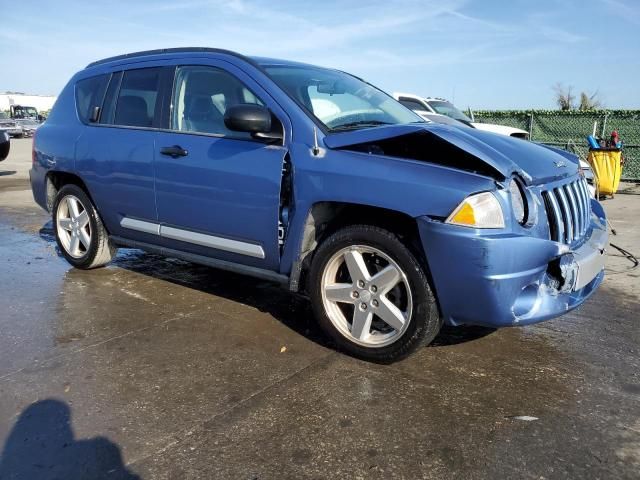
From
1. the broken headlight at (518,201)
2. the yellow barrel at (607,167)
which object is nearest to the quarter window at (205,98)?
the broken headlight at (518,201)

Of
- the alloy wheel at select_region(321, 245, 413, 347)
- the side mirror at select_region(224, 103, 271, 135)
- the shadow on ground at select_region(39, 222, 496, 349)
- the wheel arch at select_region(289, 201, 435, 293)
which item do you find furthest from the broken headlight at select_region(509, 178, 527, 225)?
the side mirror at select_region(224, 103, 271, 135)

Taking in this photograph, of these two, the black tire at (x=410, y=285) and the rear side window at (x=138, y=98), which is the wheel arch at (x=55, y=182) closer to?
the rear side window at (x=138, y=98)

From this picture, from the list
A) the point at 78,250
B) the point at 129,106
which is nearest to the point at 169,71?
the point at 129,106

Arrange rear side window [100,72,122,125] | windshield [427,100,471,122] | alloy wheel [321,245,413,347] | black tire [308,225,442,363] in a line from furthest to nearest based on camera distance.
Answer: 1. windshield [427,100,471,122]
2. rear side window [100,72,122,125]
3. alloy wheel [321,245,413,347]
4. black tire [308,225,442,363]

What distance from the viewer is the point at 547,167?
3.31 metres

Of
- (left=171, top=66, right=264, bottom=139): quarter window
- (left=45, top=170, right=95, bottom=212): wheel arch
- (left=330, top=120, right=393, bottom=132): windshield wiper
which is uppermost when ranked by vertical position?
(left=171, top=66, right=264, bottom=139): quarter window

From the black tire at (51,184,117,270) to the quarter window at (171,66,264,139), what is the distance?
137 centimetres

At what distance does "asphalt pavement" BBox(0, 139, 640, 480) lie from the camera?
2.36 metres

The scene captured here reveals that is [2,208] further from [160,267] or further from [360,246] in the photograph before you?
[360,246]

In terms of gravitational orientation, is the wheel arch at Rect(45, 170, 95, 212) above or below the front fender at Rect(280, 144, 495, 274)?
below

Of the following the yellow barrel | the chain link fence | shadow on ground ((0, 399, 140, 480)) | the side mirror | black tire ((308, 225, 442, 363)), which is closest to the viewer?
shadow on ground ((0, 399, 140, 480))

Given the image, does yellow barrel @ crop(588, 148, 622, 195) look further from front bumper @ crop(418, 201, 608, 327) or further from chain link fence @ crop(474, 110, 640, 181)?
front bumper @ crop(418, 201, 608, 327)

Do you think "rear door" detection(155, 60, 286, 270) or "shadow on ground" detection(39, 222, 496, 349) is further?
"shadow on ground" detection(39, 222, 496, 349)

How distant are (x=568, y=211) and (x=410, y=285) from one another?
1064 millimetres
